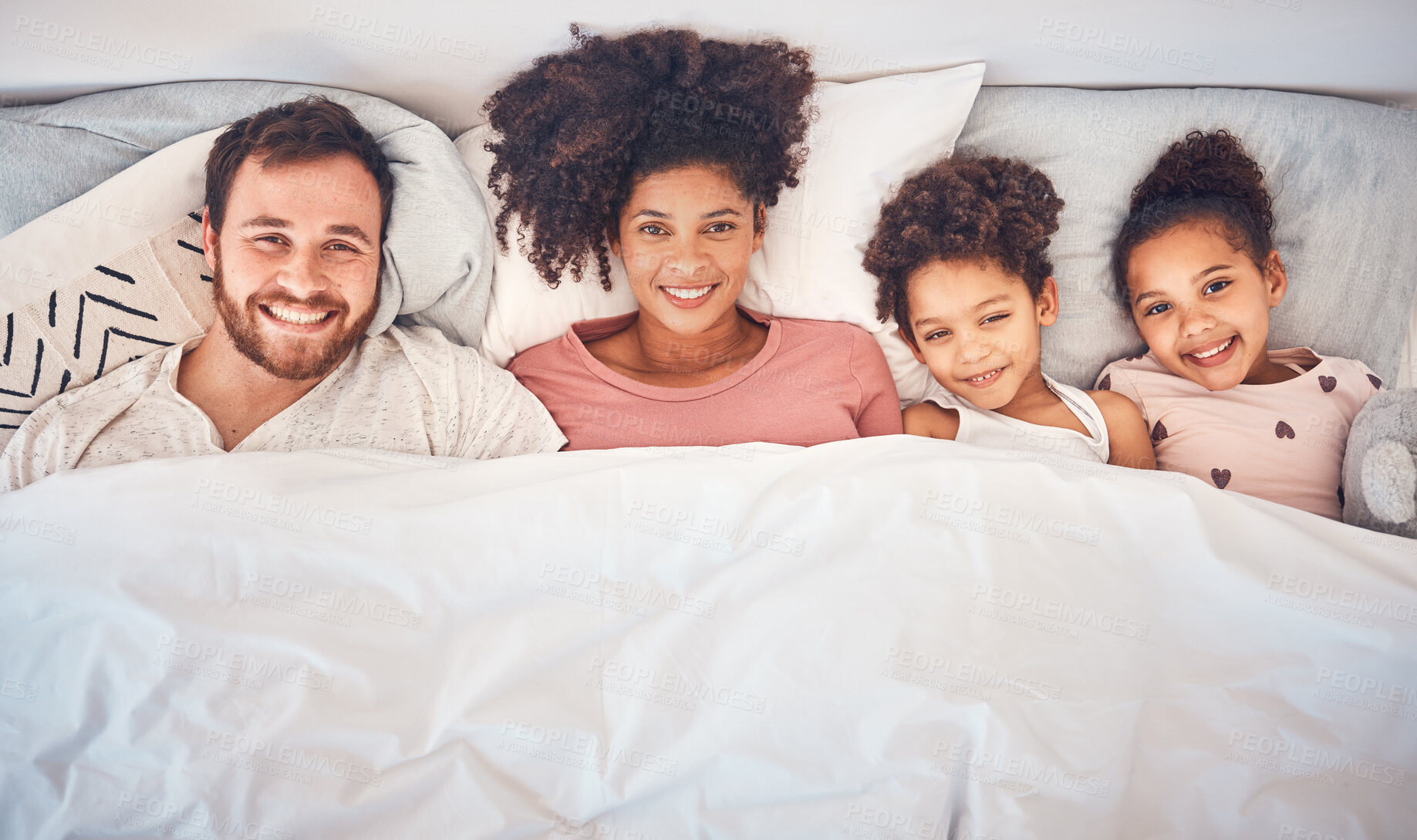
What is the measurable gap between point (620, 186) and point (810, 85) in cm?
46

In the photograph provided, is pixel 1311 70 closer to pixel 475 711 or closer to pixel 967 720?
pixel 967 720

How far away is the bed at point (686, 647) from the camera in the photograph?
3.66 feet

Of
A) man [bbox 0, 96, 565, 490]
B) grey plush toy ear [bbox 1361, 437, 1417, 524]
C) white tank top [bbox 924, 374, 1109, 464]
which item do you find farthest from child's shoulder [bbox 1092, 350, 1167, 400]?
man [bbox 0, 96, 565, 490]

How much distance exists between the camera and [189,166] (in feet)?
5.32

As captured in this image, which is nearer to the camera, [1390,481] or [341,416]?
[1390,481]

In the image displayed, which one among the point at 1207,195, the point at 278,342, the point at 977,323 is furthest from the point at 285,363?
the point at 1207,195

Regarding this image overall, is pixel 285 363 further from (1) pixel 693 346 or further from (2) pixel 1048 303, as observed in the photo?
(2) pixel 1048 303

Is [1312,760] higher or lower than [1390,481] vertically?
lower

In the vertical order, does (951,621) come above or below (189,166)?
below

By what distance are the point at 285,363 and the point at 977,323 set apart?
137 centimetres

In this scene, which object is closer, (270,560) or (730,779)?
(730,779)

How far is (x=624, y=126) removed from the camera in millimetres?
1671

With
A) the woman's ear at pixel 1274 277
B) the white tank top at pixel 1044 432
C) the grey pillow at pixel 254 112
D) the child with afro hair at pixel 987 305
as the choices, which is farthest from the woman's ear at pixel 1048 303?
the grey pillow at pixel 254 112

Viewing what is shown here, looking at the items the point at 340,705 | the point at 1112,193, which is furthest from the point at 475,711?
the point at 1112,193
